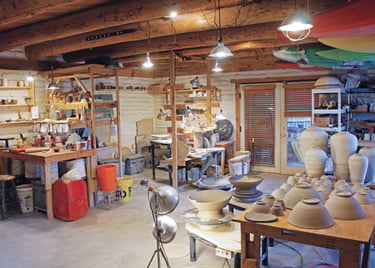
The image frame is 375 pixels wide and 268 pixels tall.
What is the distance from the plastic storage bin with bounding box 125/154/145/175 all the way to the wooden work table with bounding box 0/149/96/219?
2.39 metres

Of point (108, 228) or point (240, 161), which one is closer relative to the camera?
point (108, 228)

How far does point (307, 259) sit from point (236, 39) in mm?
3342

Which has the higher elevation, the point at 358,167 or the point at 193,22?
the point at 193,22

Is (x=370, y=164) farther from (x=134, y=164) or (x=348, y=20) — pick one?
(x=134, y=164)

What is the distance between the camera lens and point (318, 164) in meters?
3.96

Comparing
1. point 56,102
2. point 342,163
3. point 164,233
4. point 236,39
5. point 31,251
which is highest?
point 236,39

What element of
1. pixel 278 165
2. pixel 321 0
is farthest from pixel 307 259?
pixel 278 165

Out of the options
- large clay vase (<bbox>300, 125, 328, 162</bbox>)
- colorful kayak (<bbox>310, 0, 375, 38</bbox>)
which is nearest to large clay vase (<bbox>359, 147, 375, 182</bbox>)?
large clay vase (<bbox>300, 125, 328, 162</bbox>)

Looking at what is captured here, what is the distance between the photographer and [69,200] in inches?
210

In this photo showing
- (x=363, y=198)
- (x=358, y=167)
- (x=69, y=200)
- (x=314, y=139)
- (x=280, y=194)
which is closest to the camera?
(x=363, y=198)

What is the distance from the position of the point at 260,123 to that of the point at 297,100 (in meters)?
1.06

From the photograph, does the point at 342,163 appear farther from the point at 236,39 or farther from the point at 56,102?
the point at 56,102

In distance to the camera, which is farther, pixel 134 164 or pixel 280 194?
pixel 134 164

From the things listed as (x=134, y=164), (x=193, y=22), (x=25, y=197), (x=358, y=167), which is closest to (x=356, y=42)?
(x=358, y=167)
